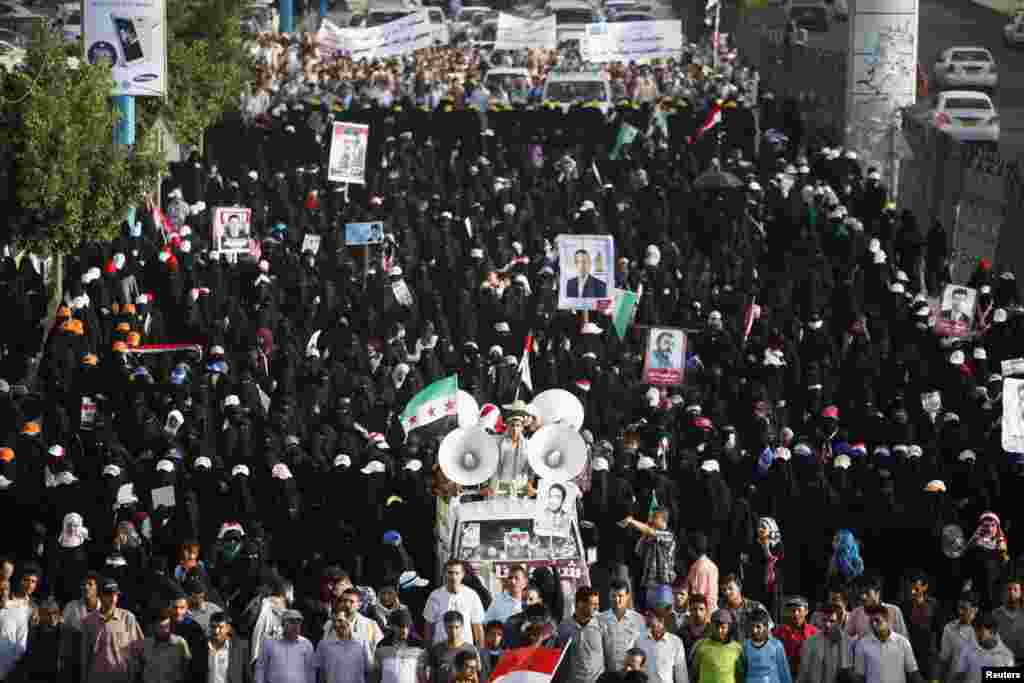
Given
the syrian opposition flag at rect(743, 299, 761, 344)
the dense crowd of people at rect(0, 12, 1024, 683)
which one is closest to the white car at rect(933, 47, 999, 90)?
the dense crowd of people at rect(0, 12, 1024, 683)

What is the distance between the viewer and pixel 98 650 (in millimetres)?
13258

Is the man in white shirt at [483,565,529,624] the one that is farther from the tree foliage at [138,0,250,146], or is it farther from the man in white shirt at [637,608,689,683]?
the tree foliage at [138,0,250,146]

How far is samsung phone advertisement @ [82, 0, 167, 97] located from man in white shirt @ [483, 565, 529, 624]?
1259 cm

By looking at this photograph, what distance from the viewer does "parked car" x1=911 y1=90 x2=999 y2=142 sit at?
131 feet

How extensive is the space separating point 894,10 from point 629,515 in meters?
18.8

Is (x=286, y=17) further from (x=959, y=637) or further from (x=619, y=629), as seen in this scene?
(x=959, y=637)

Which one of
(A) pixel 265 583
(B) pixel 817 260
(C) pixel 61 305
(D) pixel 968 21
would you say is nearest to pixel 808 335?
(B) pixel 817 260

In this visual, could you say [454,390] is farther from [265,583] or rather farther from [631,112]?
[631,112]

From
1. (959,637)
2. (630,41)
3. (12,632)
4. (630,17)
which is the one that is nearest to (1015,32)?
(630,17)

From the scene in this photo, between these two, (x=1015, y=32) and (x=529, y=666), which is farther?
(x=1015, y=32)

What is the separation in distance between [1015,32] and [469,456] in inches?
1662

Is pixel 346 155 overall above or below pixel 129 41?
below

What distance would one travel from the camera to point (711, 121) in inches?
1300

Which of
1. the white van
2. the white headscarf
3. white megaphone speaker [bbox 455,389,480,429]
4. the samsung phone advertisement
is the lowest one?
the white van
